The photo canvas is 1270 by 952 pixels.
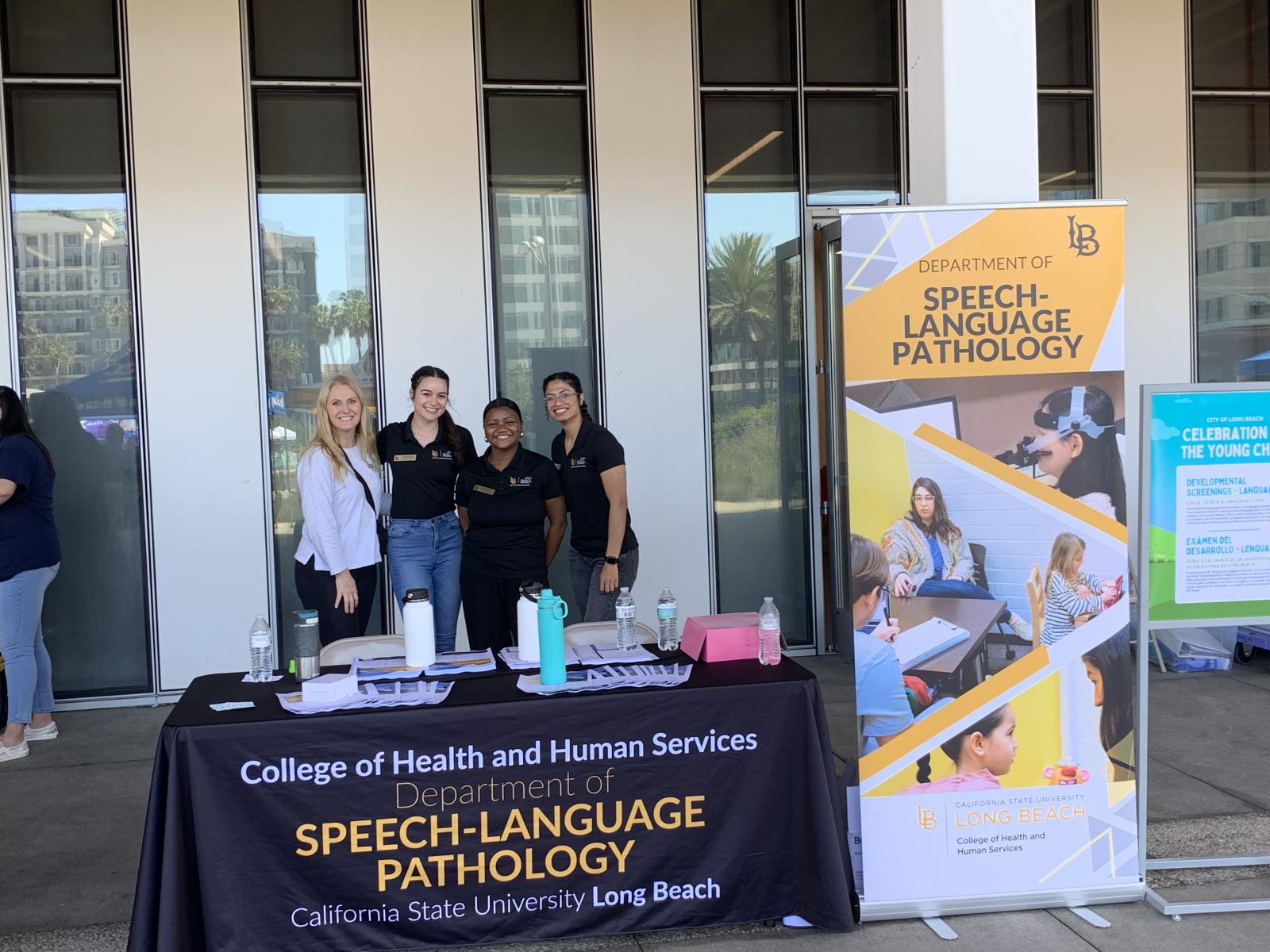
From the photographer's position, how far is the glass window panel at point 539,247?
6168mm

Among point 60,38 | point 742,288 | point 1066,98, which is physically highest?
point 60,38

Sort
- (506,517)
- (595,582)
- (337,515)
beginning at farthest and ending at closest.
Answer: (595,582) < (506,517) < (337,515)

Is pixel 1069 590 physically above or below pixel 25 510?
below

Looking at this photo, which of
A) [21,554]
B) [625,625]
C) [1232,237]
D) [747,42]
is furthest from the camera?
[1232,237]

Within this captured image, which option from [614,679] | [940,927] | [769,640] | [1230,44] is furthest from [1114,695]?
[1230,44]

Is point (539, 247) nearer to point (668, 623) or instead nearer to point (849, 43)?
point (849, 43)

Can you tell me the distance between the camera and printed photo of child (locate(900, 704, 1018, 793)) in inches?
129

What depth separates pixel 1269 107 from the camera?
6867 millimetres

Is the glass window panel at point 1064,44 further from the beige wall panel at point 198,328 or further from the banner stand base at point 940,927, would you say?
the banner stand base at point 940,927

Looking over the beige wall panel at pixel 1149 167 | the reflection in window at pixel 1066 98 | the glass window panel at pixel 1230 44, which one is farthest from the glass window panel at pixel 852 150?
the glass window panel at pixel 1230 44

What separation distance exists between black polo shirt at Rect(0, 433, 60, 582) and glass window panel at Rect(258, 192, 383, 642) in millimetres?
1195

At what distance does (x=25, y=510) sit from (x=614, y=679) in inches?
125

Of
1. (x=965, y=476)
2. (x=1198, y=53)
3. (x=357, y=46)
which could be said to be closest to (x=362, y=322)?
(x=357, y=46)

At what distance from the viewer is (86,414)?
5855 mm
